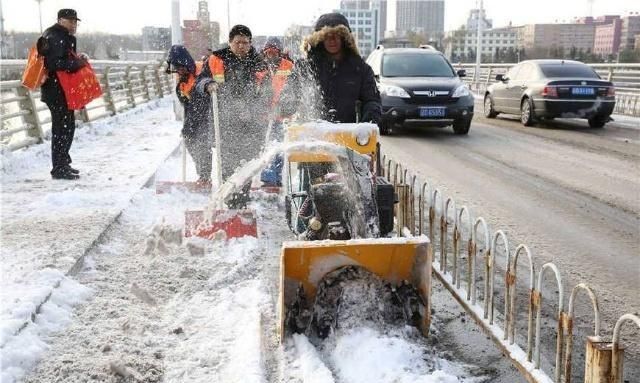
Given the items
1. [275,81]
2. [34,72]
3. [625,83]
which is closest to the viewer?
[275,81]

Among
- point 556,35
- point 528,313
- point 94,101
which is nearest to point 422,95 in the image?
point 94,101

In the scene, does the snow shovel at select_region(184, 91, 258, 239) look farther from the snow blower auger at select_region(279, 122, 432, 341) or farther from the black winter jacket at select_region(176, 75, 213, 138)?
the black winter jacket at select_region(176, 75, 213, 138)

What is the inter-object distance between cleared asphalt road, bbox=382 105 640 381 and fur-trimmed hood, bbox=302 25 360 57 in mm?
2274

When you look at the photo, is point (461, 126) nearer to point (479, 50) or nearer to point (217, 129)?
point (217, 129)

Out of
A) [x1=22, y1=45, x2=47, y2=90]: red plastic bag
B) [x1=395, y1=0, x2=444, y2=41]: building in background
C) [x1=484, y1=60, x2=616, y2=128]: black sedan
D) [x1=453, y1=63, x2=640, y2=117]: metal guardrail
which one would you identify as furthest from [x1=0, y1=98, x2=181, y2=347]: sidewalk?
[x1=395, y1=0, x2=444, y2=41]: building in background

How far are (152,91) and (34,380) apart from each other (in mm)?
22946

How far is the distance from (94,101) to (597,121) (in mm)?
12193

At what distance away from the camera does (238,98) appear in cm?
699

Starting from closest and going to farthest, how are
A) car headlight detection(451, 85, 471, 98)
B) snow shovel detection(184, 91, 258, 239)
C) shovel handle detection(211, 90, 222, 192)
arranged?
1. snow shovel detection(184, 91, 258, 239)
2. shovel handle detection(211, 90, 222, 192)
3. car headlight detection(451, 85, 471, 98)

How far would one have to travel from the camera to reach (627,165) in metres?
10.2

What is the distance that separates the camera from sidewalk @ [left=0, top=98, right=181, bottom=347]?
14.7 feet

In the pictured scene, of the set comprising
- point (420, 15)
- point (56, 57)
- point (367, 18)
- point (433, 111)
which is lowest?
point (433, 111)

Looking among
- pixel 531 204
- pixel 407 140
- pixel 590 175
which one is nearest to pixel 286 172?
pixel 531 204

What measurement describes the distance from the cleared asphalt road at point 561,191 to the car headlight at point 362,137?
180 cm
